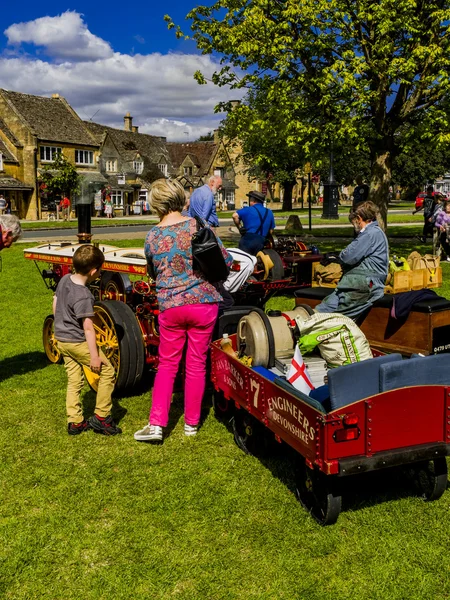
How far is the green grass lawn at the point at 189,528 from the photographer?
3326mm

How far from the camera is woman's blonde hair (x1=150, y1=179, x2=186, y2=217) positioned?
191 inches

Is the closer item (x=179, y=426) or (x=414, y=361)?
(x=414, y=361)

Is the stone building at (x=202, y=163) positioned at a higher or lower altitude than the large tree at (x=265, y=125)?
higher

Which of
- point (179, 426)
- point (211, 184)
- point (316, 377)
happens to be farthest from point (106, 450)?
point (211, 184)

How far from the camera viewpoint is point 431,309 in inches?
240

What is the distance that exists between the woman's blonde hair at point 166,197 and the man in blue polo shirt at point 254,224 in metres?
4.38

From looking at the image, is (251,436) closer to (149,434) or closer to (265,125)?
(149,434)

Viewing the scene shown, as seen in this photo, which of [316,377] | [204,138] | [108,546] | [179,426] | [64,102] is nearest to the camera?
[108,546]

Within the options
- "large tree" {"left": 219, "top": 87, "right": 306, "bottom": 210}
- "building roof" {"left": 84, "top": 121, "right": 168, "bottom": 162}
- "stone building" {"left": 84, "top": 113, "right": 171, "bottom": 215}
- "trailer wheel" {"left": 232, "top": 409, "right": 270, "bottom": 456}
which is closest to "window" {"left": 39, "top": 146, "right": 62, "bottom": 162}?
"stone building" {"left": 84, "top": 113, "right": 171, "bottom": 215}

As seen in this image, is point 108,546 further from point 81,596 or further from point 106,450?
point 106,450

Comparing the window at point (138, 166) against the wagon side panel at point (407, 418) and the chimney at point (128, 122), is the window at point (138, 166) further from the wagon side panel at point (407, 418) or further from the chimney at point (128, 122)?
the wagon side panel at point (407, 418)

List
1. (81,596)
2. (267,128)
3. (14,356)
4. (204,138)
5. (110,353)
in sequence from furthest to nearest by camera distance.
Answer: (204,138)
(267,128)
(14,356)
(110,353)
(81,596)

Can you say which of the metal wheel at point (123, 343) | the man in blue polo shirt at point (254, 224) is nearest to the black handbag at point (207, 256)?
the metal wheel at point (123, 343)

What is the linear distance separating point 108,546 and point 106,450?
4.55 feet
